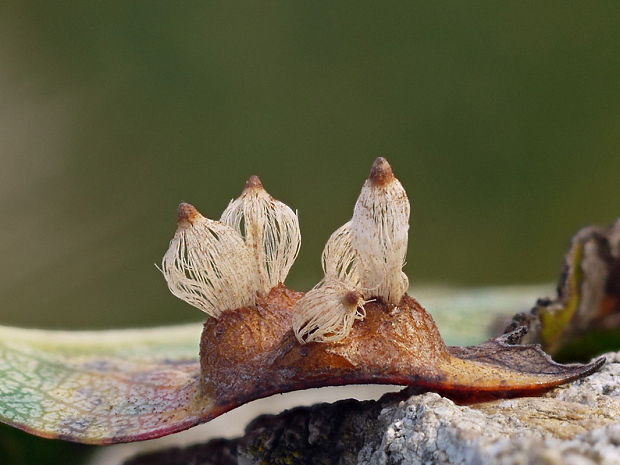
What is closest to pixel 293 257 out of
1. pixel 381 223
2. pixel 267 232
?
pixel 267 232

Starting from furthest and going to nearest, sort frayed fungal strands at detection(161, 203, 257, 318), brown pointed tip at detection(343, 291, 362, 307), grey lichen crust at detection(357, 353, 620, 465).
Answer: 1. frayed fungal strands at detection(161, 203, 257, 318)
2. brown pointed tip at detection(343, 291, 362, 307)
3. grey lichen crust at detection(357, 353, 620, 465)

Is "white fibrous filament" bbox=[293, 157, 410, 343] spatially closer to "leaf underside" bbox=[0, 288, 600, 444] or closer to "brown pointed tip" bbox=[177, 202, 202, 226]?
"leaf underside" bbox=[0, 288, 600, 444]

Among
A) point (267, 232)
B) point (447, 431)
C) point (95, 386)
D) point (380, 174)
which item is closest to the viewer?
point (447, 431)

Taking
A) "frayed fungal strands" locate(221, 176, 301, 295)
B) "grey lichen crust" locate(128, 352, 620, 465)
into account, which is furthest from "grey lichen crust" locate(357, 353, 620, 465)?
"frayed fungal strands" locate(221, 176, 301, 295)

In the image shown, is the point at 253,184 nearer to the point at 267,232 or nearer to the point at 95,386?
the point at 267,232

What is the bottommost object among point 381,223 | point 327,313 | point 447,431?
point 447,431

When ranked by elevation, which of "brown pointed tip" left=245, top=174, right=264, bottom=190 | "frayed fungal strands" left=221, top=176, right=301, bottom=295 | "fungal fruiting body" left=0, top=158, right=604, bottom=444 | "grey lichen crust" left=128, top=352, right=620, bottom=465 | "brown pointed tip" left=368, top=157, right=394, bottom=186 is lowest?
"grey lichen crust" left=128, top=352, right=620, bottom=465

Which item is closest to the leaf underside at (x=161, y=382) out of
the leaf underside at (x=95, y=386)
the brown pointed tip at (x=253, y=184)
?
the leaf underside at (x=95, y=386)

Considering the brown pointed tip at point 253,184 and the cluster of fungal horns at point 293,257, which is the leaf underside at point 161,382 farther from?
the brown pointed tip at point 253,184
